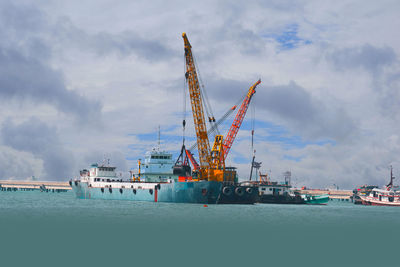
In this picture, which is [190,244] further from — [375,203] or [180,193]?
[375,203]

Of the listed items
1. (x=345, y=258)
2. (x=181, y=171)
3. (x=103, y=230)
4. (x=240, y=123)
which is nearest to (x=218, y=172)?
(x=181, y=171)

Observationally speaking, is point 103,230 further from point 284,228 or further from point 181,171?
point 181,171

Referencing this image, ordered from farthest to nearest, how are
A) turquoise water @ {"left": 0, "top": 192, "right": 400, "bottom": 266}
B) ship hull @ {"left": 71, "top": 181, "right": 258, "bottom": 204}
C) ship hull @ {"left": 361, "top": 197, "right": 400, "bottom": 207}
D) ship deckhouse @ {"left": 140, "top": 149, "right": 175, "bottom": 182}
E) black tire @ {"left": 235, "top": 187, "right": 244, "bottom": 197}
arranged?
ship hull @ {"left": 361, "top": 197, "right": 400, "bottom": 207}, ship deckhouse @ {"left": 140, "top": 149, "right": 175, "bottom": 182}, black tire @ {"left": 235, "top": 187, "right": 244, "bottom": 197}, ship hull @ {"left": 71, "top": 181, "right": 258, "bottom": 204}, turquoise water @ {"left": 0, "top": 192, "right": 400, "bottom": 266}

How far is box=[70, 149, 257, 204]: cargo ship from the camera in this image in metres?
100

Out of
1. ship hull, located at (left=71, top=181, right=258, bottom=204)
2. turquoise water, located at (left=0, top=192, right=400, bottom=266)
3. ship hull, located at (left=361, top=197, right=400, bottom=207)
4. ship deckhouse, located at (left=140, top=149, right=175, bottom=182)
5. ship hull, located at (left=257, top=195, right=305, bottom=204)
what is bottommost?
ship hull, located at (left=361, top=197, right=400, bottom=207)

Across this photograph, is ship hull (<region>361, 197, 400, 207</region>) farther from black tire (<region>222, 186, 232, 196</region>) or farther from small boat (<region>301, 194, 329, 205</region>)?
black tire (<region>222, 186, 232, 196</region>)

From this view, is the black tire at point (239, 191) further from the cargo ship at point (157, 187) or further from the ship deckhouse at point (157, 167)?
the ship deckhouse at point (157, 167)

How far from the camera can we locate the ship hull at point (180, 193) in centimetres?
9969

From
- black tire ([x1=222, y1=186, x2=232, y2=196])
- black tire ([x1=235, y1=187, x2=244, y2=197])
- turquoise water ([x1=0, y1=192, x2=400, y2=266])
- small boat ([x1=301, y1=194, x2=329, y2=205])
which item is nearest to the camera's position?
turquoise water ([x1=0, y1=192, x2=400, y2=266])

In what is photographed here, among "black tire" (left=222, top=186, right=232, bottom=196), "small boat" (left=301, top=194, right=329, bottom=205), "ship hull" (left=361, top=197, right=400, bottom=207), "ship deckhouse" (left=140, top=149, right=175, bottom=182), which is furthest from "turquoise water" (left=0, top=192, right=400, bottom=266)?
"ship hull" (left=361, top=197, right=400, bottom=207)

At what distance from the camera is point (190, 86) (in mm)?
116375

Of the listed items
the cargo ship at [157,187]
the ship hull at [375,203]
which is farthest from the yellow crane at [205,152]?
the ship hull at [375,203]

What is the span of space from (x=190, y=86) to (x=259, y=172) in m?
56.8

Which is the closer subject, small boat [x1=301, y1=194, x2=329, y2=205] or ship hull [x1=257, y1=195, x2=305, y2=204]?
ship hull [x1=257, y1=195, x2=305, y2=204]
